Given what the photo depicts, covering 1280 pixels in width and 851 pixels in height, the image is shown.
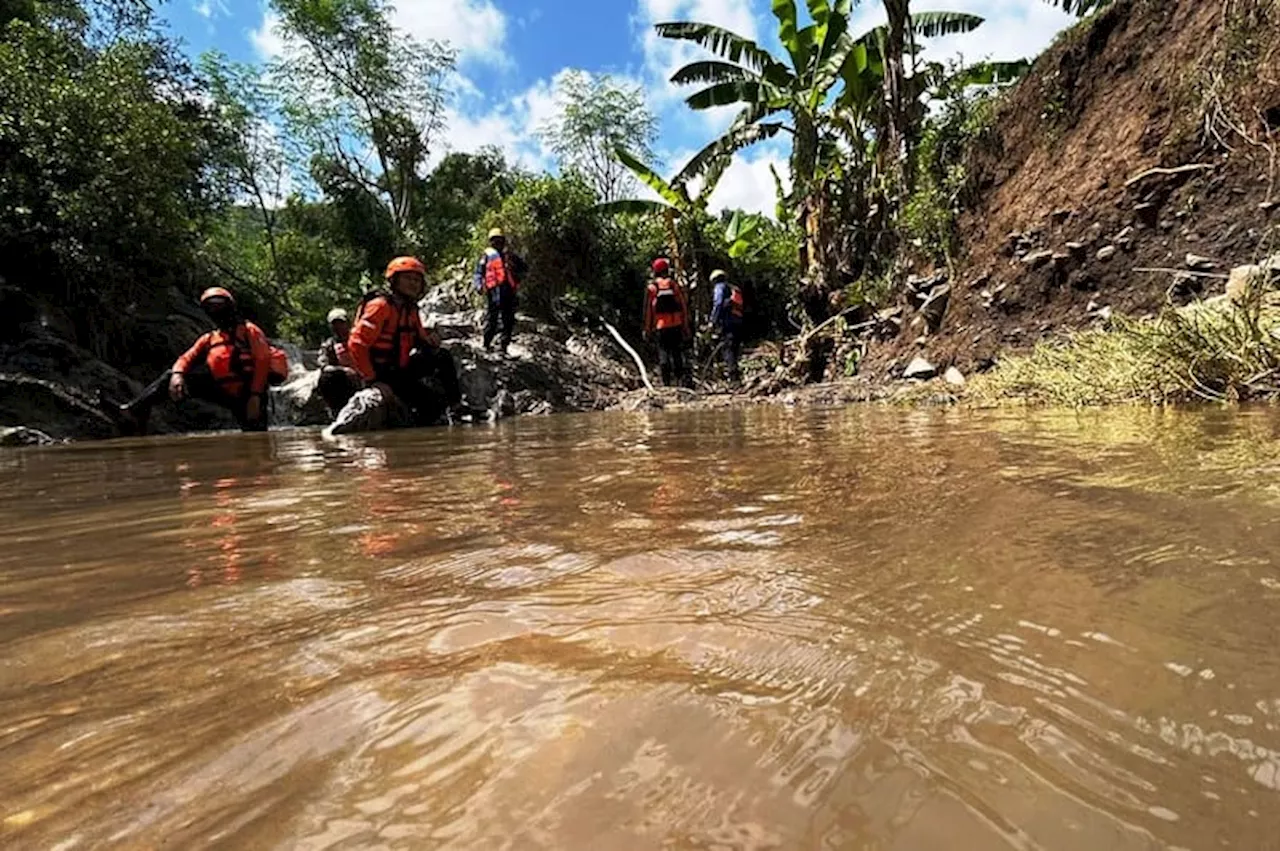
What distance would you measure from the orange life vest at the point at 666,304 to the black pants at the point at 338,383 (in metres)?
5.00

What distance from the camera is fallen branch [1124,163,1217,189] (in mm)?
6621

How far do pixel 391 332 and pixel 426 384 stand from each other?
2.73 ft

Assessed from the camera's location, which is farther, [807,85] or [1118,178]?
[807,85]

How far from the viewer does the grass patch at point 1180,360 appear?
384cm

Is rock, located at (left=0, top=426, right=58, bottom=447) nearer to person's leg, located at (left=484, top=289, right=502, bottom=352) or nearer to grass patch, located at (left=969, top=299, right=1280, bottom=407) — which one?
person's leg, located at (left=484, top=289, right=502, bottom=352)

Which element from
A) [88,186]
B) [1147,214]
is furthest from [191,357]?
[1147,214]

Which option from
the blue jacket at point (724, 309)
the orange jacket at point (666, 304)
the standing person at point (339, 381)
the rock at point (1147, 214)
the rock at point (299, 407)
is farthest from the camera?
the blue jacket at point (724, 309)

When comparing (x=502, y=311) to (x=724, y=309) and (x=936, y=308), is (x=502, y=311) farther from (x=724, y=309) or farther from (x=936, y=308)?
(x=936, y=308)

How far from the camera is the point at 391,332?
7.36m

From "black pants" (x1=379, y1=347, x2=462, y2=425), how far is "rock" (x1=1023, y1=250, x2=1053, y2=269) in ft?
20.7

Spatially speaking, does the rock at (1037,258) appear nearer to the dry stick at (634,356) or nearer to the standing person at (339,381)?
the dry stick at (634,356)

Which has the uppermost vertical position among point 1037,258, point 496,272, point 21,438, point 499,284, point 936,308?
point 496,272

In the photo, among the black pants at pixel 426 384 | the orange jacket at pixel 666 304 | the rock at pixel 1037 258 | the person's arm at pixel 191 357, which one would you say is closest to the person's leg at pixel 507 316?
the orange jacket at pixel 666 304

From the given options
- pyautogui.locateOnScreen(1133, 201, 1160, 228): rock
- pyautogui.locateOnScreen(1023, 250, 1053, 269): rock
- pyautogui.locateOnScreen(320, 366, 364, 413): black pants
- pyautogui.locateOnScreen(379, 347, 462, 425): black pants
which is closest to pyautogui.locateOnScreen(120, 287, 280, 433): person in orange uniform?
pyautogui.locateOnScreen(320, 366, 364, 413): black pants
